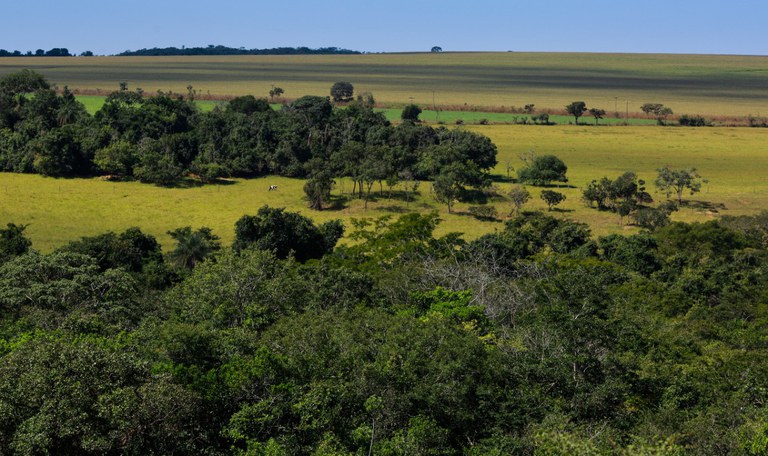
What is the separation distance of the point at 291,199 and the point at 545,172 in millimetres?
22503

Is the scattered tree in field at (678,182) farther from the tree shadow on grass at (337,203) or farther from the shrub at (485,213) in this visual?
the tree shadow on grass at (337,203)

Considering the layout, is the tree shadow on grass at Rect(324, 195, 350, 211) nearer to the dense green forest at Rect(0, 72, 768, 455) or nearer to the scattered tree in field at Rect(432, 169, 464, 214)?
the scattered tree in field at Rect(432, 169, 464, 214)

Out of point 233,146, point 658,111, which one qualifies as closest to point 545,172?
point 233,146

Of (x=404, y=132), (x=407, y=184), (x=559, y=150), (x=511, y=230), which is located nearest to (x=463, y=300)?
(x=511, y=230)

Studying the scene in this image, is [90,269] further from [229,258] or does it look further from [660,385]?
[660,385]

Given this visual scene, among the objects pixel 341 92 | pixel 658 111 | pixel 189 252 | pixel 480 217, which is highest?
pixel 341 92

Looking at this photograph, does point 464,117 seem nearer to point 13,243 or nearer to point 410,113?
point 410,113

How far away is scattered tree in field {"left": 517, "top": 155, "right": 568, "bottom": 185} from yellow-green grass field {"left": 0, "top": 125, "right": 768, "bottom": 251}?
1944 mm

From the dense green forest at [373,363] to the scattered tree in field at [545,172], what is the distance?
109ft

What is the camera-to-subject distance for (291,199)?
66062 mm

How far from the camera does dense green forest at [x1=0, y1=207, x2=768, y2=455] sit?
59.5ft

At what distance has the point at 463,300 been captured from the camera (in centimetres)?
2973

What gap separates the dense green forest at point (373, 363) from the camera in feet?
59.5

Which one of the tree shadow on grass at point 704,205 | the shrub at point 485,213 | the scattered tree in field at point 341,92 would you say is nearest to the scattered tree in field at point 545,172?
the tree shadow on grass at point 704,205
